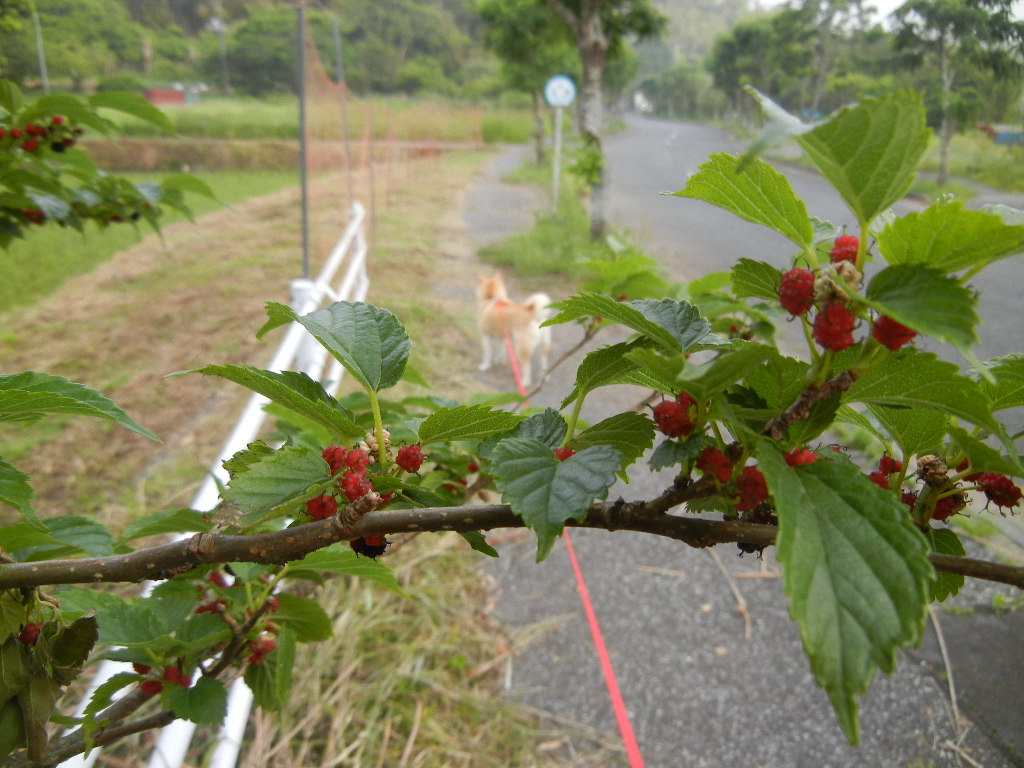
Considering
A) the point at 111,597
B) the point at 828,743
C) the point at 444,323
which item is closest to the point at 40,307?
the point at 444,323

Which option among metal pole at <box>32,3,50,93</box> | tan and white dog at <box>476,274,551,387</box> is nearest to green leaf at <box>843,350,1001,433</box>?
metal pole at <box>32,3,50,93</box>

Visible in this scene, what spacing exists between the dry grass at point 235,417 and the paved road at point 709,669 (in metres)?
0.10

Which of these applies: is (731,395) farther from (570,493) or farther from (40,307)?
(40,307)

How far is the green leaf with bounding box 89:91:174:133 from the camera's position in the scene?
0.85m

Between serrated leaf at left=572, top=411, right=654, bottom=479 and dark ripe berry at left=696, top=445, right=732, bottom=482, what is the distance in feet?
0.13

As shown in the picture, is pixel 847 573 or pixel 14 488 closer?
pixel 847 573

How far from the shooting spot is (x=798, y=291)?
0.27 metres

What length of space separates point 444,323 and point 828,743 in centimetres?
279

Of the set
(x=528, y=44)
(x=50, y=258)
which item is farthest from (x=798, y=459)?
(x=528, y=44)

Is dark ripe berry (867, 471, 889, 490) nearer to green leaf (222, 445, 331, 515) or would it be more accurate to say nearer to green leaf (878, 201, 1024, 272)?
green leaf (878, 201, 1024, 272)

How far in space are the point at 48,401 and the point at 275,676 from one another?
0.36 meters

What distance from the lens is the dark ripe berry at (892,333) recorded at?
258mm

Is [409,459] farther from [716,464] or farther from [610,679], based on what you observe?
[610,679]

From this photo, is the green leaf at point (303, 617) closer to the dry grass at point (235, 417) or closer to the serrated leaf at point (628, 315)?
the serrated leaf at point (628, 315)
